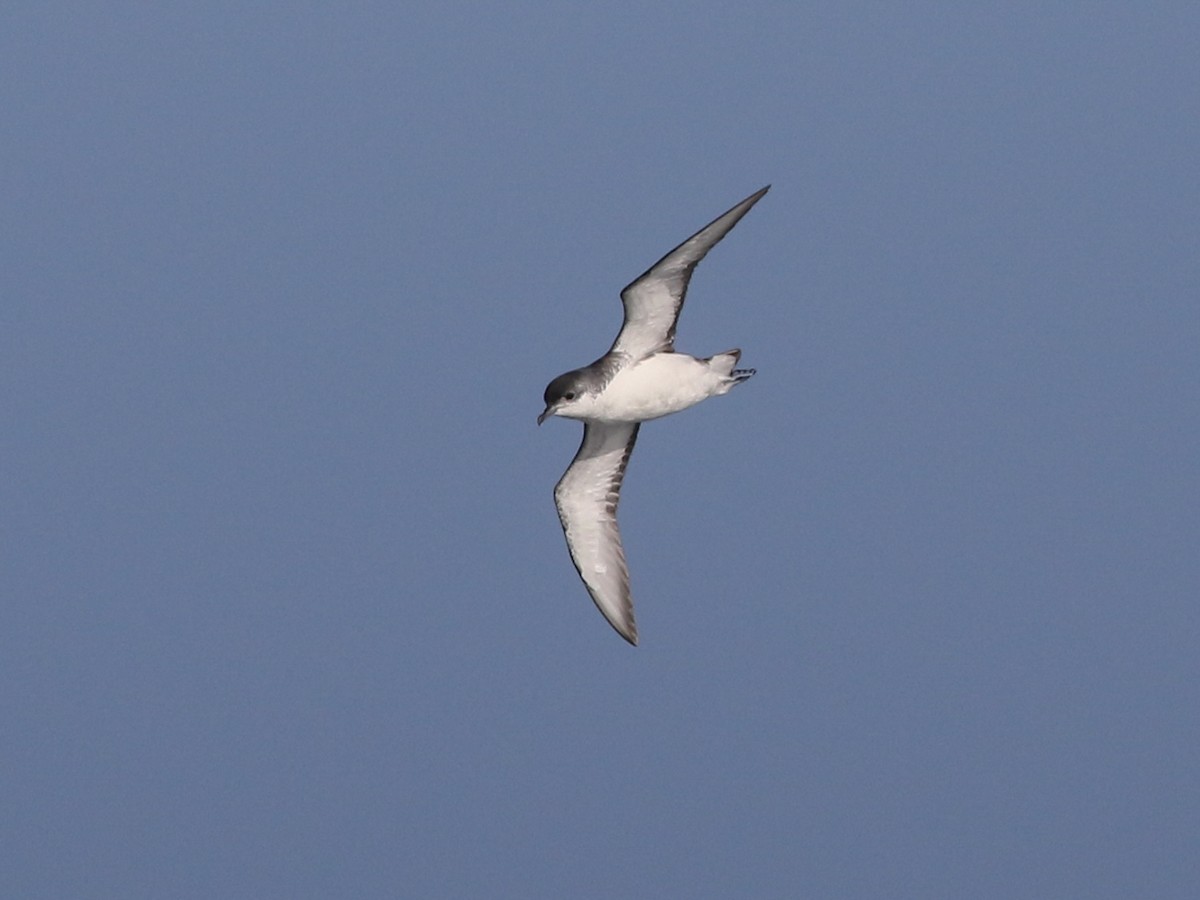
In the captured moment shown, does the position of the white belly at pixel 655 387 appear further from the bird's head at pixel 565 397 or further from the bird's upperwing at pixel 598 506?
the bird's upperwing at pixel 598 506

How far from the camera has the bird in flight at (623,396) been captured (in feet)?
80.7

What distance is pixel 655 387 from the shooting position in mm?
25219

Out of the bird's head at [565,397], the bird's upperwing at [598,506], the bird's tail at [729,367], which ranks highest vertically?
the bird's tail at [729,367]

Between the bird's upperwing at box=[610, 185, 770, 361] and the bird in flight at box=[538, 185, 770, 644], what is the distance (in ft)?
0.04

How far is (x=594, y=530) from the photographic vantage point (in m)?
27.2

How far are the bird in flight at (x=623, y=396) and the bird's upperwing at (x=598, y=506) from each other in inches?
0.6

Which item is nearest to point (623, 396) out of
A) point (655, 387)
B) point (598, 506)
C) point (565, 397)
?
point (655, 387)

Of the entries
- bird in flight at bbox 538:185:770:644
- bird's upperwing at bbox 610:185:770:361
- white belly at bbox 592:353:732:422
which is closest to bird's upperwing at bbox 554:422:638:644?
bird in flight at bbox 538:185:770:644

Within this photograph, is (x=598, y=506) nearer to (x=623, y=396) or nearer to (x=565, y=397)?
(x=623, y=396)

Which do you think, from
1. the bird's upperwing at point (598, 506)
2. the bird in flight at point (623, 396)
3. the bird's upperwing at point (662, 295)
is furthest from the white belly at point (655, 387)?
the bird's upperwing at point (598, 506)

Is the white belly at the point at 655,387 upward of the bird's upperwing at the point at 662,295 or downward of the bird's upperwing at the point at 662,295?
downward

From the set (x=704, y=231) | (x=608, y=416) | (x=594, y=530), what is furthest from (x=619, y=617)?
(x=704, y=231)

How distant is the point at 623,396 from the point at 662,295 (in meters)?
1.40

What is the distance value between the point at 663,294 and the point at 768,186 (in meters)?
2.52
